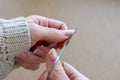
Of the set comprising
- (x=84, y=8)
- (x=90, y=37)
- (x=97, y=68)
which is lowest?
(x=97, y=68)

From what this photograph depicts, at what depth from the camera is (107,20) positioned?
1.33 m

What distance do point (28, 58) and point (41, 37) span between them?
0.10m

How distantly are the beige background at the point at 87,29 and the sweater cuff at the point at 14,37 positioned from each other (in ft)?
2.02

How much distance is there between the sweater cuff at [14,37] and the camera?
0.63 m

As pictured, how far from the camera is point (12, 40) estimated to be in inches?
24.9

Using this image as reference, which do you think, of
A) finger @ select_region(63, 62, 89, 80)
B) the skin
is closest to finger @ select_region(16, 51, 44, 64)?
the skin

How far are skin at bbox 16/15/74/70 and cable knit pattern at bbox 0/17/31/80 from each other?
3cm

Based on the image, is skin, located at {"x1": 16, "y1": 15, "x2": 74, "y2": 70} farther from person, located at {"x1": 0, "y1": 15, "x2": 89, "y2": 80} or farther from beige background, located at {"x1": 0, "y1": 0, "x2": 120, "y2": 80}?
beige background, located at {"x1": 0, "y1": 0, "x2": 120, "y2": 80}

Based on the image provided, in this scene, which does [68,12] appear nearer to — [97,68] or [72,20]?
[72,20]

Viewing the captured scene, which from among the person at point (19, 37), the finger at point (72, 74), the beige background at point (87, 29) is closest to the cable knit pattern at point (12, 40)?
the person at point (19, 37)

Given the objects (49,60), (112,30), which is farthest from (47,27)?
(112,30)

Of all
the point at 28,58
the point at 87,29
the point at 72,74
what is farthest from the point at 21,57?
the point at 87,29

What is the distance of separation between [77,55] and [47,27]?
0.57 m

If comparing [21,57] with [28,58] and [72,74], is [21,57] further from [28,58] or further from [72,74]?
[72,74]
